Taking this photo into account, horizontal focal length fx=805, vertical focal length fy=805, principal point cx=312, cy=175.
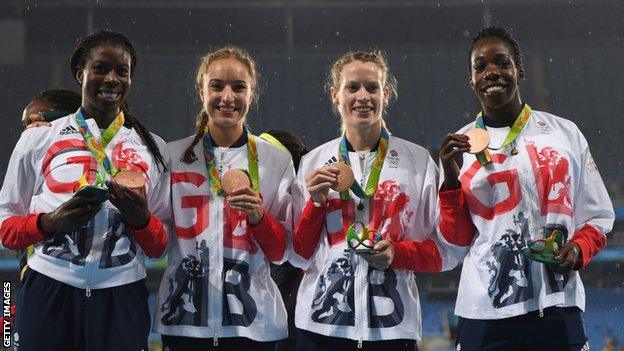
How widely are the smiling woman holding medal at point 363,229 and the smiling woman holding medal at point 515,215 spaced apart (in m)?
0.14

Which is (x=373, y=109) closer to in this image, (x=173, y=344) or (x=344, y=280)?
(x=344, y=280)

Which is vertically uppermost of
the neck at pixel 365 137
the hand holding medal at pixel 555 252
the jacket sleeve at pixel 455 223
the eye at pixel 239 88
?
the eye at pixel 239 88

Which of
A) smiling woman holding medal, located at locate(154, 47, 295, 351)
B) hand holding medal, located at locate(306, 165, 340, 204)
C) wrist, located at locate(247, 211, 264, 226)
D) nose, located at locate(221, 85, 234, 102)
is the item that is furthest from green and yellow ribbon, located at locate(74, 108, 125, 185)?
hand holding medal, located at locate(306, 165, 340, 204)

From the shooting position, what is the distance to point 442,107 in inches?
566

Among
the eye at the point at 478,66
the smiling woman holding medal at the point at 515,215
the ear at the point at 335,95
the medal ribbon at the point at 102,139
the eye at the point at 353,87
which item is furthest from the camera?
the ear at the point at 335,95

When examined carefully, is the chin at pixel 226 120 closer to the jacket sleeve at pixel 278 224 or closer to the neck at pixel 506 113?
the jacket sleeve at pixel 278 224

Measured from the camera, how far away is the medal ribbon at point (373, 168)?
2.73 m

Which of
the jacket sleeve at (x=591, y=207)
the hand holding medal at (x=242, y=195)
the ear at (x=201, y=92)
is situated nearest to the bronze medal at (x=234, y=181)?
the hand holding medal at (x=242, y=195)

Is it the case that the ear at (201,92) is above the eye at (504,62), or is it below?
below

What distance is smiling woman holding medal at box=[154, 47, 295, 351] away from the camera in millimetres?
2695

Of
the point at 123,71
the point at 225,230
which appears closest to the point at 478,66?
the point at 225,230

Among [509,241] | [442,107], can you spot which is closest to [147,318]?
[509,241]

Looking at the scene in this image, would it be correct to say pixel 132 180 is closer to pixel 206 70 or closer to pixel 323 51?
pixel 206 70

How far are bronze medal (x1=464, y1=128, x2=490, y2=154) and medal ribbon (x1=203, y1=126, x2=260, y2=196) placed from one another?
0.74 metres
